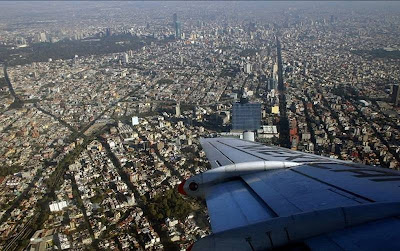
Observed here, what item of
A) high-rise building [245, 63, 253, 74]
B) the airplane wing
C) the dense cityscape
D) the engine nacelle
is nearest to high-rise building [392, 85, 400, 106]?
the dense cityscape

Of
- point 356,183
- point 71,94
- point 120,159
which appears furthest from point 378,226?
point 71,94

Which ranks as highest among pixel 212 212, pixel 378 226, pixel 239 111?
pixel 378 226

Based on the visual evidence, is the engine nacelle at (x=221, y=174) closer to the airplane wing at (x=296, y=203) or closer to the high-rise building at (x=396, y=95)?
the airplane wing at (x=296, y=203)

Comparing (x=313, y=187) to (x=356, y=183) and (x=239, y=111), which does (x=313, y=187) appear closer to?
(x=356, y=183)

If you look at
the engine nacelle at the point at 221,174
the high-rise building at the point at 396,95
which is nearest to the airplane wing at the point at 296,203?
the engine nacelle at the point at 221,174

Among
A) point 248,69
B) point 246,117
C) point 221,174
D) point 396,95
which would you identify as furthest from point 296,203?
point 248,69

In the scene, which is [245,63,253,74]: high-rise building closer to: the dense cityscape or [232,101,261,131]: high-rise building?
the dense cityscape

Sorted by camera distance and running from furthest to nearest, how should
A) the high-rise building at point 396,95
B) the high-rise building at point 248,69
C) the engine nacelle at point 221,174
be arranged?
the high-rise building at point 248,69
the high-rise building at point 396,95
the engine nacelle at point 221,174
